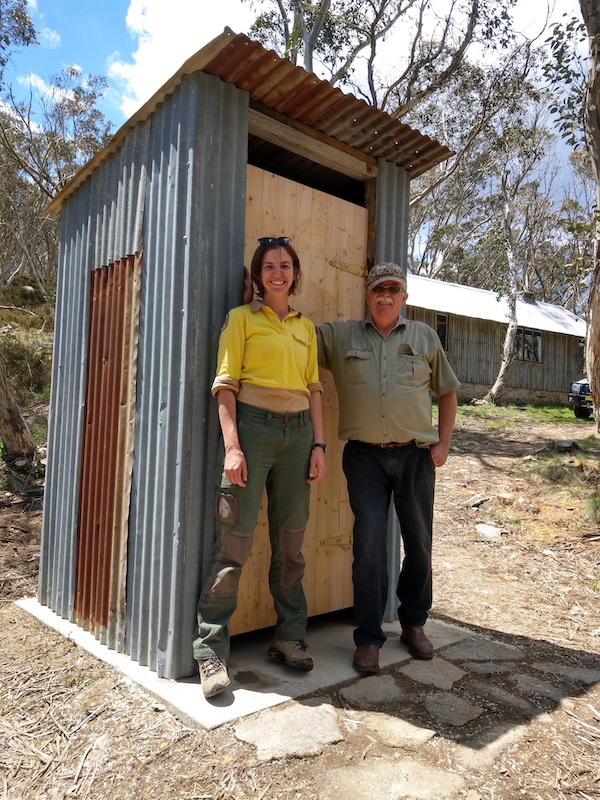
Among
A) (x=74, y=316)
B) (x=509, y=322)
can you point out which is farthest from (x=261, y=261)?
(x=509, y=322)

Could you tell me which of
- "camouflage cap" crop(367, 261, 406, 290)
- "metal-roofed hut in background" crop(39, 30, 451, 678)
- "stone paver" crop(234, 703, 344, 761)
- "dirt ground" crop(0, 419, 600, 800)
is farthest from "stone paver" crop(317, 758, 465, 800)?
"camouflage cap" crop(367, 261, 406, 290)

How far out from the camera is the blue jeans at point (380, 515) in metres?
3.36

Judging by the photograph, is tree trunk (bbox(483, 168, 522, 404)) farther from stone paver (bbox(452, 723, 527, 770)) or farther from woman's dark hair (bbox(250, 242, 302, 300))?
stone paver (bbox(452, 723, 527, 770))

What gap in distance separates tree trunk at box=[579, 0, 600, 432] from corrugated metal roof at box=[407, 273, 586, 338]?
12.7 metres

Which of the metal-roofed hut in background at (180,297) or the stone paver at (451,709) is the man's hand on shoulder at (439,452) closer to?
the metal-roofed hut in background at (180,297)

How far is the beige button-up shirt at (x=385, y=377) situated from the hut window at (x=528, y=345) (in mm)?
20232

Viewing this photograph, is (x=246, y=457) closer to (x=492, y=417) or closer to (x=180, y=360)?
(x=180, y=360)

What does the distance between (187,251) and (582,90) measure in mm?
6286

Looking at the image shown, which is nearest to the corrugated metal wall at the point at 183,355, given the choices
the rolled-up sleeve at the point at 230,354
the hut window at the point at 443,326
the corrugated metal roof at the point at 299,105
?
the corrugated metal roof at the point at 299,105

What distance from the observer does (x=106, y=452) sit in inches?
145

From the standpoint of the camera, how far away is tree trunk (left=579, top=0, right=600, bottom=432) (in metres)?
6.40

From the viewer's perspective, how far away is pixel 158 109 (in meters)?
3.47

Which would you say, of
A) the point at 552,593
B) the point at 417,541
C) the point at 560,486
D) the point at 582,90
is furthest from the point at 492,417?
the point at 417,541

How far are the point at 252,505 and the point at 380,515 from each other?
2.56ft
